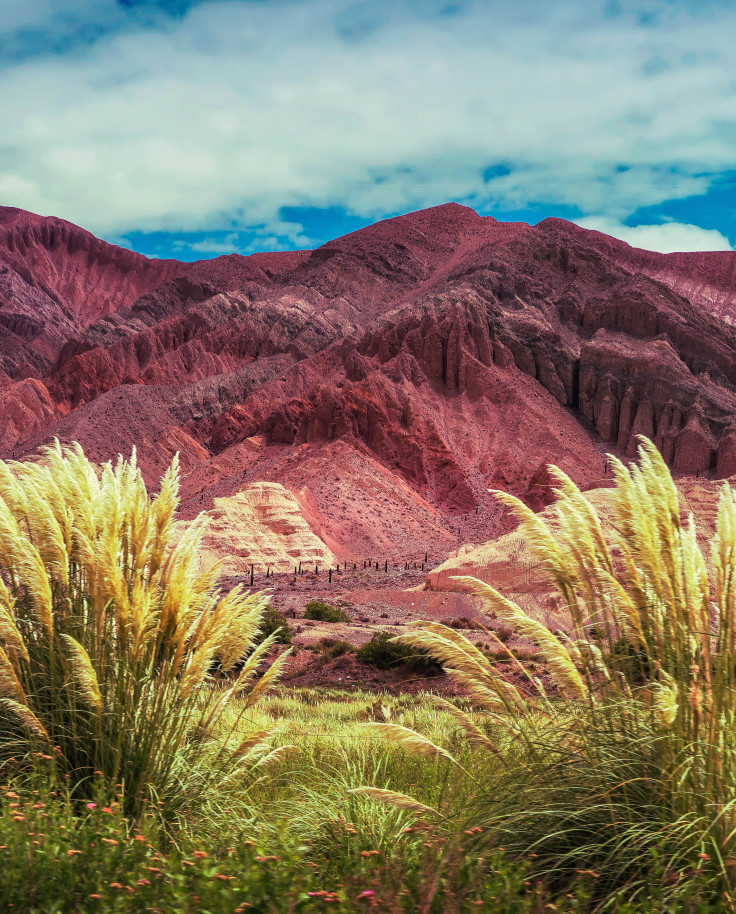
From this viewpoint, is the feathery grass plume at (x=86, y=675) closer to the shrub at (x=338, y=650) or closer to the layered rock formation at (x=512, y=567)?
the shrub at (x=338, y=650)

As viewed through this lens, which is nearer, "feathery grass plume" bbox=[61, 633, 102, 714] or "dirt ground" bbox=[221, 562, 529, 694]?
"feathery grass plume" bbox=[61, 633, 102, 714]

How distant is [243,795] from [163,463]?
229 feet

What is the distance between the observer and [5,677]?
3666 millimetres

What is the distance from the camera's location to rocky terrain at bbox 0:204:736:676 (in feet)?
188

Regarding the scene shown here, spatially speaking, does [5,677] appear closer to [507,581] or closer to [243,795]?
[243,795]

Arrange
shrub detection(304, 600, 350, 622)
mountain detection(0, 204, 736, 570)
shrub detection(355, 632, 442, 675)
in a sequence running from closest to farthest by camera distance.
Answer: shrub detection(355, 632, 442, 675) < shrub detection(304, 600, 350, 622) < mountain detection(0, 204, 736, 570)

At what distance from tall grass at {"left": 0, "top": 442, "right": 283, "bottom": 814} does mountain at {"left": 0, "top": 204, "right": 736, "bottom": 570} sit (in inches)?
1543

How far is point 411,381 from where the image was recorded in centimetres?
7138

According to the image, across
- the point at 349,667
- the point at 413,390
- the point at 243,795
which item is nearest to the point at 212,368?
the point at 413,390

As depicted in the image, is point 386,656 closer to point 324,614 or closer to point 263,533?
point 324,614

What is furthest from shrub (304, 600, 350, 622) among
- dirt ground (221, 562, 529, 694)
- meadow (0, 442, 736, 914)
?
meadow (0, 442, 736, 914)

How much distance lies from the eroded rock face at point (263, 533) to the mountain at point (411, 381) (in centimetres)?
28

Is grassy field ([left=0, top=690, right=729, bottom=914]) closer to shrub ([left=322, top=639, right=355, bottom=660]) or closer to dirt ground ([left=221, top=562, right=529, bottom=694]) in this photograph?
dirt ground ([left=221, top=562, right=529, bottom=694])

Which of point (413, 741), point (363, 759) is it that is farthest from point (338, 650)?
point (413, 741)
